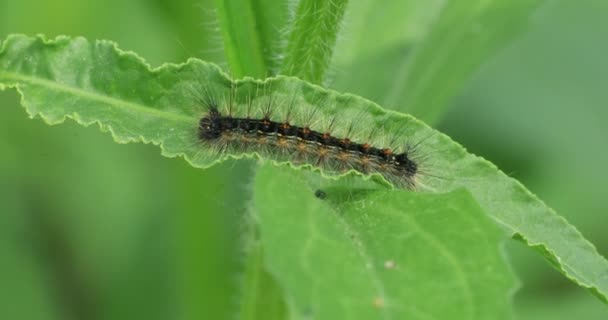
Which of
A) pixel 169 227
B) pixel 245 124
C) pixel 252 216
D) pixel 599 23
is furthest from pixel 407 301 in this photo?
pixel 599 23

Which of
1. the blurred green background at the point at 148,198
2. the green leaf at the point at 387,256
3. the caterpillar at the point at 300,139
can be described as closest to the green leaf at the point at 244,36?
the caterpillar at the point at 300,139

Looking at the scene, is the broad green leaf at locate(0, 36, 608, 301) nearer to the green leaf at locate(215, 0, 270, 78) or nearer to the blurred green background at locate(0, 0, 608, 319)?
the green leaf at locate(215, 0, 270, 78)

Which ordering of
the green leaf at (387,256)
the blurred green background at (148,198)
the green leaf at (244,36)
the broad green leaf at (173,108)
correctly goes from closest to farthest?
1. the green leaf at (387,256)
2. the broad green leaf at (173,108)
3. the green leaf at (244,36)
4. the blurred green background at (148,198)

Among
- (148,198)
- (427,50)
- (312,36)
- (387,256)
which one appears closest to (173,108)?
(312,36)

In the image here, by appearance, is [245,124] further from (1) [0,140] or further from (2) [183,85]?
(1) [0,140]

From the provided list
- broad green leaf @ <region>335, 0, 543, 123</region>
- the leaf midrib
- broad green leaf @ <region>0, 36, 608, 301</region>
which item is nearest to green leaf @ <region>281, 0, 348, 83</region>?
broad green leaf @ <region>0, 36, 608, 301</region>

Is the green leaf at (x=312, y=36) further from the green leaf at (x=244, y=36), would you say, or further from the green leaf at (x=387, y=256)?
the green leaf at (x=387, y=256)
